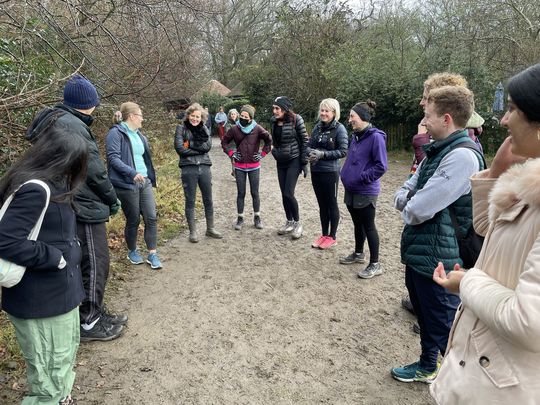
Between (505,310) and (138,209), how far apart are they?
4.01 meters

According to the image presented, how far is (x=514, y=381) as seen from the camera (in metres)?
1.17

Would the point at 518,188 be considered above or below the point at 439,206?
above

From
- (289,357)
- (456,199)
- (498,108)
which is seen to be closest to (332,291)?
(289,357)

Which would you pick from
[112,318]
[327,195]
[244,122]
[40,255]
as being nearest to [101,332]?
[112,318]

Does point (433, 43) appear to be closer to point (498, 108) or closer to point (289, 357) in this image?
point (498, 108)

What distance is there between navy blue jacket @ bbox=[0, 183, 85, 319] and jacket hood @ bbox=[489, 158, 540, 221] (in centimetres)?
193

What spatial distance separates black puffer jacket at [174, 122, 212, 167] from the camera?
17.4 ft

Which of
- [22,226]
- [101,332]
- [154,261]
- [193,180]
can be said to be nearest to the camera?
[22,226]

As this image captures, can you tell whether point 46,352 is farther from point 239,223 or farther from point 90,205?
point 239,223

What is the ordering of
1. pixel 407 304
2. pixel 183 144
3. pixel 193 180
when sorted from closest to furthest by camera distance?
pixel 407 304, pixel 183 144, pixel 193 180

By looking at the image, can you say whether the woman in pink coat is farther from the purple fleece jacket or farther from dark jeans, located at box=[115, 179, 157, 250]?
dark jeans, located at box=[115, 179, 157, 250]

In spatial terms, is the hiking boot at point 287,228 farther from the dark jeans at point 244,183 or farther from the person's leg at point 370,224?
the person's leg at point 370,224

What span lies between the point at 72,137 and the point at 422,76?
522 inches

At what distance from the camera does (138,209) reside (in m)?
4.53
